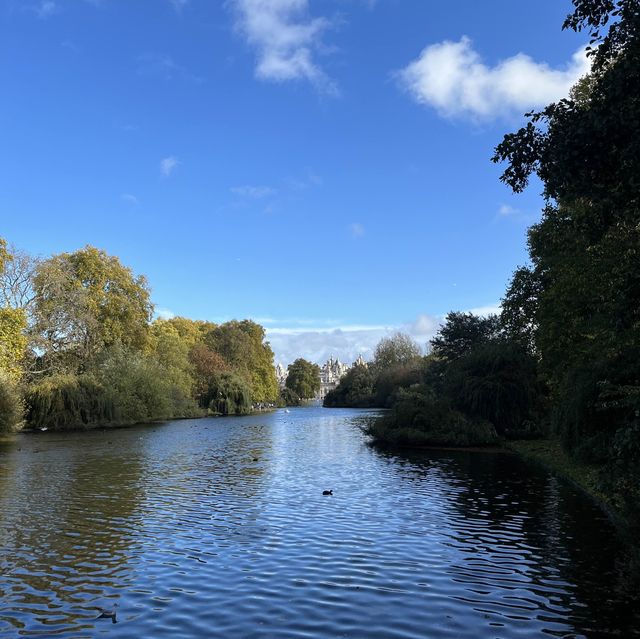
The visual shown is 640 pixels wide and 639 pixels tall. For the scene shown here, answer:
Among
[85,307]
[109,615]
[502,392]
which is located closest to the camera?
[109,615]

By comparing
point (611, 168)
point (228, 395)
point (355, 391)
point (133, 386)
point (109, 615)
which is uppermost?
point (611, 168)

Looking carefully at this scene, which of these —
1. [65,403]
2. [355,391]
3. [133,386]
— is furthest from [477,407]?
[355,391]

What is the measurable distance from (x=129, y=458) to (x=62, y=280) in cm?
3056

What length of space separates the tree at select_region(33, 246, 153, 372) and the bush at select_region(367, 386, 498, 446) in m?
33.7

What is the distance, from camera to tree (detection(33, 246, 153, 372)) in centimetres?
5459

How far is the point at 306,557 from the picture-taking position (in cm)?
1177

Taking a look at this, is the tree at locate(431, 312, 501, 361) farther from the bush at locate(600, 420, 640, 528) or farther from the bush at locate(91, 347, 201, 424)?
the bush at locate(600, 420, 640, 528)

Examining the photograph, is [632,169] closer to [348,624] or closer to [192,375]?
[348,624]

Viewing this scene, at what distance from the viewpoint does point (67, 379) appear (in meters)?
50.8

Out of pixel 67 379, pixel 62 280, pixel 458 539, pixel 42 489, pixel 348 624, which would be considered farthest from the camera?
pixel 62 280

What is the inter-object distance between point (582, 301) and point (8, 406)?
3446cm

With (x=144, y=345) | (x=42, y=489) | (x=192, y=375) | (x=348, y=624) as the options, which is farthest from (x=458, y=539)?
(x=192, y=375)

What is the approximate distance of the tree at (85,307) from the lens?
54.6 metres

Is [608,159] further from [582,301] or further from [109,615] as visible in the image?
[582,301]
